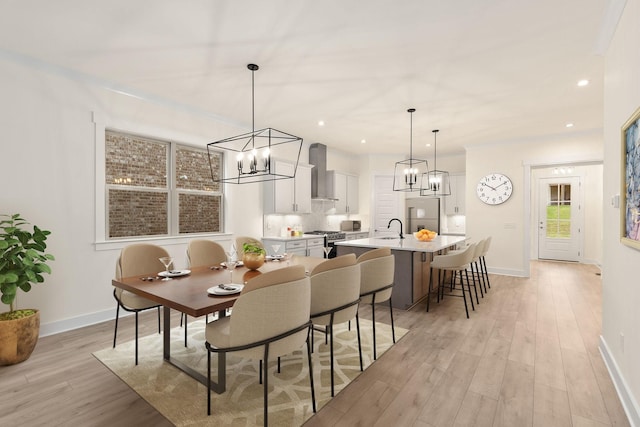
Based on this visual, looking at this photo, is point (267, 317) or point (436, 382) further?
point (436, 382)

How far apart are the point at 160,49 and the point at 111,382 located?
108 inches

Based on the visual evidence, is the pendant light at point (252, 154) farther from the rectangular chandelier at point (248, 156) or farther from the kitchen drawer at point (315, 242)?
the kitchen drawer at point (315, 242)

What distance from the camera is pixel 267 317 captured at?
5.69 ft

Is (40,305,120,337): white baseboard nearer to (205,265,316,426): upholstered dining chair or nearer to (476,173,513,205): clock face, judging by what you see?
(205,265,316,426): upholstered dining chair

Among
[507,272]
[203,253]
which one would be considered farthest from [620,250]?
[507,272]

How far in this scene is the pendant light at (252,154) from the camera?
10.5ft

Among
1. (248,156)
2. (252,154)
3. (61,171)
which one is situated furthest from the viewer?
(248,156)

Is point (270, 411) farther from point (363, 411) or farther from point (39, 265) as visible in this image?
point (39, 265)

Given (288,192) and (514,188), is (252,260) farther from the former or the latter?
(514,188)

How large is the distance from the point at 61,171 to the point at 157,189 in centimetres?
107

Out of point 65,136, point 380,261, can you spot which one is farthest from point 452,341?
point 65,136

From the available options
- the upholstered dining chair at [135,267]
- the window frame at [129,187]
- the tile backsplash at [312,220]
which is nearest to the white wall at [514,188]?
the tile backsplash at [312,220]

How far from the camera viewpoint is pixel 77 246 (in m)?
3.48

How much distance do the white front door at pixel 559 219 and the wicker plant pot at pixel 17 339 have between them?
32.8 feet
